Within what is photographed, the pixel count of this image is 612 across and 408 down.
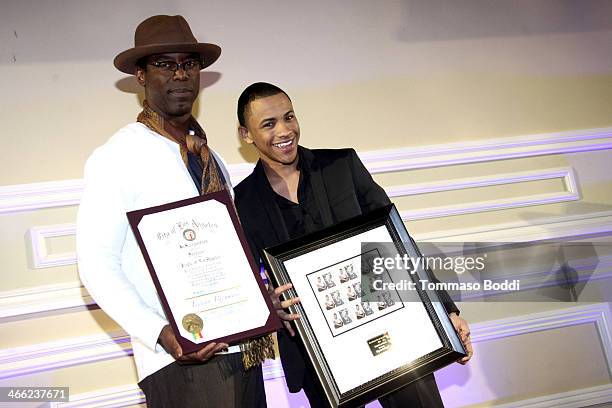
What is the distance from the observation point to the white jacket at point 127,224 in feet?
5.89

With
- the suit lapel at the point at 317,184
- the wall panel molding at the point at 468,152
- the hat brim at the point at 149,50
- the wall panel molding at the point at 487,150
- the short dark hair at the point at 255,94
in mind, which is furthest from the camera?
the wall panel molding at the point at 487,150

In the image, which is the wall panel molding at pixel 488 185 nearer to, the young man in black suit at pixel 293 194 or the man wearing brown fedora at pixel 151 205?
the young man in black suit at pixel 293 194

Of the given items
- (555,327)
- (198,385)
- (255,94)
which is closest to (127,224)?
(198,385)

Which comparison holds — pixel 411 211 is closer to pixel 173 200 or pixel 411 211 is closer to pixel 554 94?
pixel 554 94

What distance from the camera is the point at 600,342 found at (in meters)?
3.29

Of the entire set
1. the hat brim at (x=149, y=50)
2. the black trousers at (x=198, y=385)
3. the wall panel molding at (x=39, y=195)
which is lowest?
the black trousers at (x=198, y=385)

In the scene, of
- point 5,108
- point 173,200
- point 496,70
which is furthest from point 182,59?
point 496,70

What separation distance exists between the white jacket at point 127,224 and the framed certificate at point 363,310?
35 centimetres

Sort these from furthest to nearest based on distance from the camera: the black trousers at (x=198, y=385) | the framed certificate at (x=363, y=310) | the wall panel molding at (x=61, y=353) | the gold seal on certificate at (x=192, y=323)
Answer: the wall panel molding at (x=61, y=353), the framed certificate at (x=363, y=310), the black trousers at (x=198, y=385), the gold seal on certificate at (x=192, y=323)

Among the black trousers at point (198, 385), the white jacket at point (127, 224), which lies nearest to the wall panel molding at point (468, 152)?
the white jacket at point (127, 224)

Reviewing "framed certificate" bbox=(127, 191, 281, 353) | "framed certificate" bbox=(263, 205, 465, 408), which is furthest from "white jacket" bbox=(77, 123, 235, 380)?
"framed certificate" bbox=(263, 205, 465, 408)

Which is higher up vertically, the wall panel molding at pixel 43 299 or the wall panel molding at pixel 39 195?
the wall panel molding at pixel 39 195

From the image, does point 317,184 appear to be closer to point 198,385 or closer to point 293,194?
point 293,194

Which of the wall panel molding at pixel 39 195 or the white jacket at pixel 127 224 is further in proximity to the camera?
the wall panel molding at pixel 39 195
